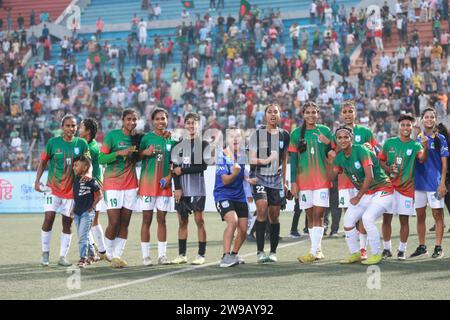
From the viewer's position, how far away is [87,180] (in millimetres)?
11242

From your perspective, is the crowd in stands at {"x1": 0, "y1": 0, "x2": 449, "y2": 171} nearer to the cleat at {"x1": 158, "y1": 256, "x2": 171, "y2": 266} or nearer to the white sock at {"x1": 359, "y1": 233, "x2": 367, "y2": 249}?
the white sock at {"x1": 359, "y1": 233, "x2": 367, "y2": 249}

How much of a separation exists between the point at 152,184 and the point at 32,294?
293 cm

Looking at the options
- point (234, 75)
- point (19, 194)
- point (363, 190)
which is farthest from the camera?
point (234, 75)

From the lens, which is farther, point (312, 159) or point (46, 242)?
point (46, 242)

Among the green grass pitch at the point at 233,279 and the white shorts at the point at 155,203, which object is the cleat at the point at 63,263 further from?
the white shorts at the point at 155,203

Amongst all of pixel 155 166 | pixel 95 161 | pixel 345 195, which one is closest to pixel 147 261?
pixel 155 166

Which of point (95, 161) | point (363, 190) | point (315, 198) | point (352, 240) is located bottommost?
point (352, 240)

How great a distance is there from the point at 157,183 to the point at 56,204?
145 cm

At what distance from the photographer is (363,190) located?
34.9 ft

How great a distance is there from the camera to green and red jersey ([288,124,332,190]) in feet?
37.1

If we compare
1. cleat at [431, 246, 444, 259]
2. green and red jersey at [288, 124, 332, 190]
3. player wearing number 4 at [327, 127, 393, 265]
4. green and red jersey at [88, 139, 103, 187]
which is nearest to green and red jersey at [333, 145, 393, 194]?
player wearing number 4 at [327, 127, 393, 265]

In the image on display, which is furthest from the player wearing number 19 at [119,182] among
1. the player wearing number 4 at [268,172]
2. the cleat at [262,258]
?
the cleat at [262,258]

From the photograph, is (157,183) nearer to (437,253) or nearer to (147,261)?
(147,261)

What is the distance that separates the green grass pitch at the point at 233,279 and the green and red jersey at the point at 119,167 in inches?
41.7
